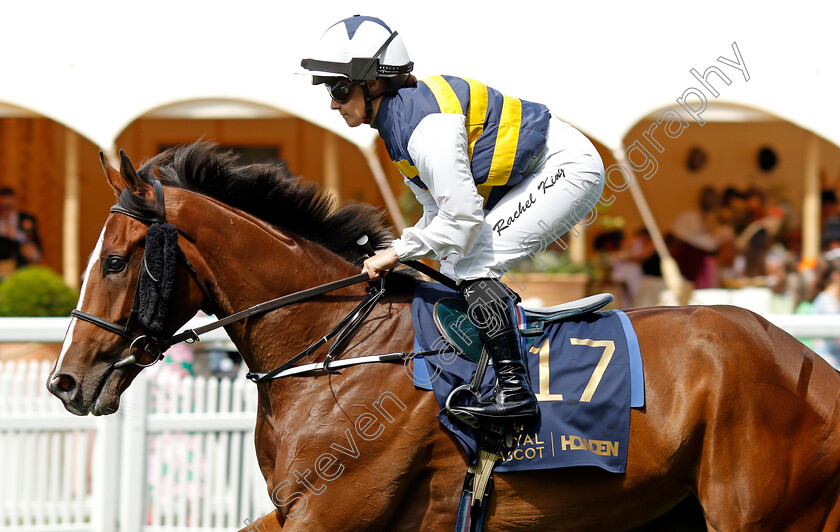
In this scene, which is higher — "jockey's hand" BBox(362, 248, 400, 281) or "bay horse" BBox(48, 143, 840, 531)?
"jockey's hand" BBox(362, 248, 400, 281)

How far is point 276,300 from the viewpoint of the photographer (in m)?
2.63

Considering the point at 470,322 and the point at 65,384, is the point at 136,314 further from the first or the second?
the point at 470,322

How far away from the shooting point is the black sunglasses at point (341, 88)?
264 cm

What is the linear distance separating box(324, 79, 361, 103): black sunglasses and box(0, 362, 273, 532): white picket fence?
2.32 m

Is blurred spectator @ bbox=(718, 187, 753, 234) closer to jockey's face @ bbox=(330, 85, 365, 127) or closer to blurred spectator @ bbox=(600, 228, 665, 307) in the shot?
blurred spectator @ bbox=(600, 228, 665, 307)

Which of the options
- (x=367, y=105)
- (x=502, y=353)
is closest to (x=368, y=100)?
(x=367, y=105)

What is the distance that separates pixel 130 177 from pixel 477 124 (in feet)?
3.64

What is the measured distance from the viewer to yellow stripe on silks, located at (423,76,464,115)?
253cm

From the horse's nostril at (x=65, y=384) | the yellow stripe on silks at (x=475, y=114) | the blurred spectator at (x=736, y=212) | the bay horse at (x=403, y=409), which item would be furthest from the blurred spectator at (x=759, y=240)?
the horse's nostril at (x=65, y=384)

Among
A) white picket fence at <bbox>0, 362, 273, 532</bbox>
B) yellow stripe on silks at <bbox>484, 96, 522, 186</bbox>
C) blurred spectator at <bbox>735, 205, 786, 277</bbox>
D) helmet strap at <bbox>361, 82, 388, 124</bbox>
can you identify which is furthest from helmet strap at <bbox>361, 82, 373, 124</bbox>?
blurred spectator at <bbox>735, 205, 786, 277</bbox>

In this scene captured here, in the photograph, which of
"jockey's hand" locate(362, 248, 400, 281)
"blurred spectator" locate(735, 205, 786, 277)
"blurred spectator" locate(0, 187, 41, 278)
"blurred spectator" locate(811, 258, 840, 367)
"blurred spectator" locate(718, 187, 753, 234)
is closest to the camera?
"jockey's hand" locate(362, 248, 400, 281)

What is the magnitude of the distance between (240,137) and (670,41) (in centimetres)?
545

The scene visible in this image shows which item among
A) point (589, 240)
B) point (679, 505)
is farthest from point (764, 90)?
point (679, 505)

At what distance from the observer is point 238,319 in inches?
104
